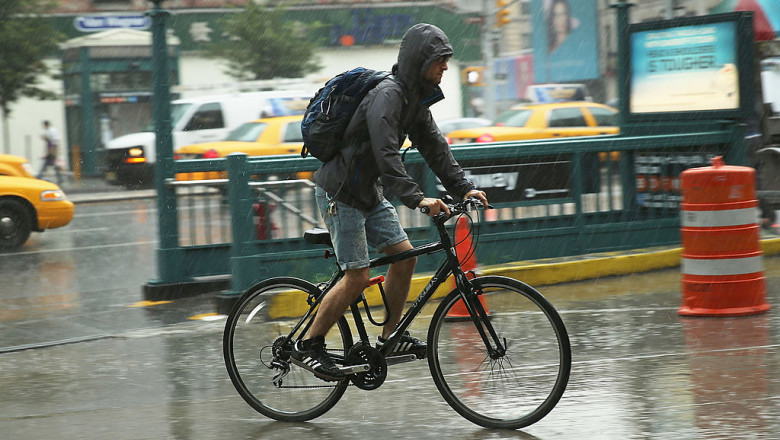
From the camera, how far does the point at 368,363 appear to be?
516 centimetres

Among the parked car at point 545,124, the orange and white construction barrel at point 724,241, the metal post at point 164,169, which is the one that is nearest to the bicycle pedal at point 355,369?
the orange and white construction barrel at point 724,241

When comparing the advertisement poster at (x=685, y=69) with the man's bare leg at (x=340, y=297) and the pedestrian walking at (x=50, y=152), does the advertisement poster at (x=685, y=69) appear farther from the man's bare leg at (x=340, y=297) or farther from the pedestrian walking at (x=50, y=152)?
the pedestrian walking at (x=50, y=152)

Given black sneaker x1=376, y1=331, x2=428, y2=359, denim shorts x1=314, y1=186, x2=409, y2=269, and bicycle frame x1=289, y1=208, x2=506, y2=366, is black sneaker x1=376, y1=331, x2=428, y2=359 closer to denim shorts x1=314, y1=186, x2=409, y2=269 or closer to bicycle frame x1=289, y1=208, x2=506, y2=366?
bicycle frame x1=289, y1=208, x2=506, y2=366

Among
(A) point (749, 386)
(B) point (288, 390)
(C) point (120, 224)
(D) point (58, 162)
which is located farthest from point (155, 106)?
(D) point (58, 162)

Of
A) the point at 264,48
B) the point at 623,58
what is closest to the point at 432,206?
the point at 623,58

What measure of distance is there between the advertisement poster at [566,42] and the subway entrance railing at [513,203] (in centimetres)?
2968

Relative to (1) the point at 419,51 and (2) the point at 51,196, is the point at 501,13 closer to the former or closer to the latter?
(2) the point at 51,196

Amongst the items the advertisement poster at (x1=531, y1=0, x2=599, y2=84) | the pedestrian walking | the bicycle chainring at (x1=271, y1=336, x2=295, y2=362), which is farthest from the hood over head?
the advertisement poster at (x1=531, y1=0, x2=599, y2=84)

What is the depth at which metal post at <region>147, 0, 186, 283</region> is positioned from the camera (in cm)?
986

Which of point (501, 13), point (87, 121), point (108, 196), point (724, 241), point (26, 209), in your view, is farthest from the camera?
point (87, 121)

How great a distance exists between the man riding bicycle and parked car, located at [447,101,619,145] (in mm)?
17918

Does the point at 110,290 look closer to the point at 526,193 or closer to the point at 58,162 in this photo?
the point at 526,193

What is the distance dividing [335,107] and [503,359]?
1.38 meters

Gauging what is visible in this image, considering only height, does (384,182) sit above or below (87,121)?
below
